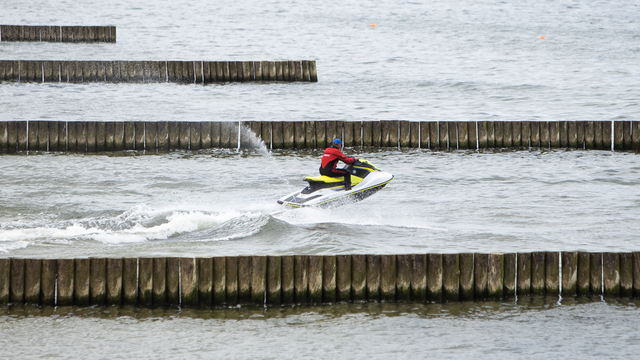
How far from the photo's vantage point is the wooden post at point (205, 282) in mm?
8797

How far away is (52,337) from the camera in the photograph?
7.75m

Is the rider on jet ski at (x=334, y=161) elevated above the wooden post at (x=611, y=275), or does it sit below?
above

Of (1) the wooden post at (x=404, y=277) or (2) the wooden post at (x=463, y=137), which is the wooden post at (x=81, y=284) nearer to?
(1) the wooden post at (x=404, y=277)

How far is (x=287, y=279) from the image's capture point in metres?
8.91

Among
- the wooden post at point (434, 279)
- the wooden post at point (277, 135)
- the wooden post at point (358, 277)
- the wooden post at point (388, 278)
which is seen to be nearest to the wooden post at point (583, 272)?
the wooden post at point (434, 279)

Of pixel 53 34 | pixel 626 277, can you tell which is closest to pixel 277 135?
pixel 626 277

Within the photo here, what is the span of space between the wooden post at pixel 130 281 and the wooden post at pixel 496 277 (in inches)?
172

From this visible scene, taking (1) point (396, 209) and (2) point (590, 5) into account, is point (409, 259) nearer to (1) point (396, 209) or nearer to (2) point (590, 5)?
(1) point (396, 209)

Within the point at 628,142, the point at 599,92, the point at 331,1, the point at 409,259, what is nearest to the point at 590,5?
the point at 331,1

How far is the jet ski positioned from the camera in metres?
13.0

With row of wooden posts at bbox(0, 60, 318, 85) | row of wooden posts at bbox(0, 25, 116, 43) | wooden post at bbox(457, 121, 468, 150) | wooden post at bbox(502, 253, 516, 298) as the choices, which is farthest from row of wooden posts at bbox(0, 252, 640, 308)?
row of wooden posts at bbox(0, 25, 116, 43)

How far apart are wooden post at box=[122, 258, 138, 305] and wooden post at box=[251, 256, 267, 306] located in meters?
1.40

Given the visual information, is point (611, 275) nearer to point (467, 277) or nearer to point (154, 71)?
point (467, 277)

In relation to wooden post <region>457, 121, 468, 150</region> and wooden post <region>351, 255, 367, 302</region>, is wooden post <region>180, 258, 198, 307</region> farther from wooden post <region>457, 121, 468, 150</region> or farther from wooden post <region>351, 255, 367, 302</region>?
wooden post <region>457, 121, 468, 150</region>
